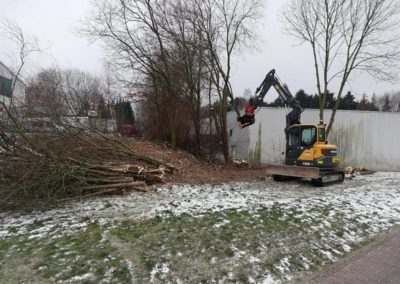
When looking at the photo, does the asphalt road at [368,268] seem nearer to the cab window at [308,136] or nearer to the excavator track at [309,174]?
the excavator track at [309,174]

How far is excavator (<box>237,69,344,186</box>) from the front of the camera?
46.2 ft

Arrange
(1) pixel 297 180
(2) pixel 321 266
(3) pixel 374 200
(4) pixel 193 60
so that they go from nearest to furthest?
(2) pixel 321 266
(3) pixel 374 200
(1) pixel 297 180
(4) pixel 193 60

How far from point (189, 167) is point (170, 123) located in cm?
508

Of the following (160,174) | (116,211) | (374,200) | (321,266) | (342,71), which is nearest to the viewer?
(321,266)

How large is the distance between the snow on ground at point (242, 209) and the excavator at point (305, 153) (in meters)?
1.14

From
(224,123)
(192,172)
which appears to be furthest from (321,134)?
(224,123)

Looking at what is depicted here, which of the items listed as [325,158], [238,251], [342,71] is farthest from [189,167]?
[342,71]

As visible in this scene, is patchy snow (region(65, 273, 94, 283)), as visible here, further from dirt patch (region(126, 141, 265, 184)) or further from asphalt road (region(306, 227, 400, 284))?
dirt patch (region(126, 141, 265, 184))

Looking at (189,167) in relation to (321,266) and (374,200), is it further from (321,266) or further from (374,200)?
(321,266)

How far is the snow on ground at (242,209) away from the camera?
703 centimetres

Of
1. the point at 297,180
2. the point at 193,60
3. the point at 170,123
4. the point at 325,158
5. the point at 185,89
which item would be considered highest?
the point at 193,60

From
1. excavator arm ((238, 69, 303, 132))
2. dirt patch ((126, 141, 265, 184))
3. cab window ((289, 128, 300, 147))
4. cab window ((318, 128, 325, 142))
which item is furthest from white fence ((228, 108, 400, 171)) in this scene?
cab window ((318, 128, 325, 142))

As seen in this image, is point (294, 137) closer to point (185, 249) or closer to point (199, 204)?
point (199, 204)

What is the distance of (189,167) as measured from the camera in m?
16.7
